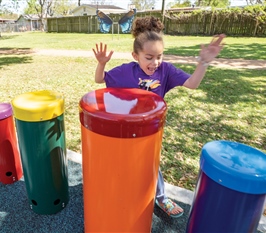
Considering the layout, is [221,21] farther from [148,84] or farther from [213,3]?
[213,3]

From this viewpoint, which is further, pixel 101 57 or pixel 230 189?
pixel 101 57

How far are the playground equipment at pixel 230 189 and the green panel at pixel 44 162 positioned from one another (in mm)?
1070

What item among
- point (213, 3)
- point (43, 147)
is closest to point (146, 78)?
point (43, 147)

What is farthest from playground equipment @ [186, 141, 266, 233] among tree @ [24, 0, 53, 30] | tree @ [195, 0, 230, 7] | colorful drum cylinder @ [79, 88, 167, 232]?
tree @ [195, 0, 230, 7]

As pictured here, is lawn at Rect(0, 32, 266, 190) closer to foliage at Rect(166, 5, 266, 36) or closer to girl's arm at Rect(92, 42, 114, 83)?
girl's arm at Rect(92, 42, 114, 83)

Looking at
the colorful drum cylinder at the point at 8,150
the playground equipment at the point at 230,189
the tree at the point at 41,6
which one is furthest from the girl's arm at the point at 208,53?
the tree at the point at 41,6

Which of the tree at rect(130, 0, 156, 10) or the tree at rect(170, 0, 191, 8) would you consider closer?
the tree at rect(170, 0, 191, 8)

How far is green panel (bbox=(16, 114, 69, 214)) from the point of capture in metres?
1.77

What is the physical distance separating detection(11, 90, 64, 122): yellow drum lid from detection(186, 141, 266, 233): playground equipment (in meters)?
1.05

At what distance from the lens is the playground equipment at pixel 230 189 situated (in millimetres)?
1183

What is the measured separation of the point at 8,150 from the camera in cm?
224

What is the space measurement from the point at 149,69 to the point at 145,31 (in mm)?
308

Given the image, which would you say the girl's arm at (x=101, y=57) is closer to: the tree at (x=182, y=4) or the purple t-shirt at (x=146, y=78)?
the purple t-shirt at (x=146, y=78)

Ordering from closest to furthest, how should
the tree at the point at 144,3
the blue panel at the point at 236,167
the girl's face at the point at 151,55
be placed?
the blue panel at the point at 236,167 < the girl's face at the point at 151,55 < the tree at the point at 144,3
